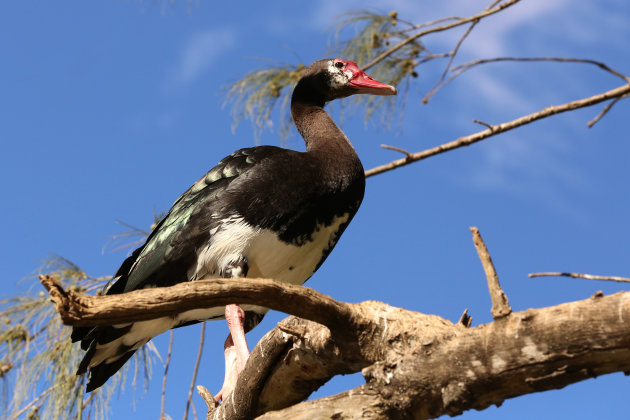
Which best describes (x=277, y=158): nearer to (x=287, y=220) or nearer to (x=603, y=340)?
(x=287, y=220)

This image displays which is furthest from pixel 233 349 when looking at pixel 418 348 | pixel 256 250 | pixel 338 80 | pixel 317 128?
pixel 338 80

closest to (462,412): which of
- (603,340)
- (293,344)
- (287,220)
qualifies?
(603,340)

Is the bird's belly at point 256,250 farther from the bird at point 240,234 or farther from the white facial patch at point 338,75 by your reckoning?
the white facial patch at point 338,75

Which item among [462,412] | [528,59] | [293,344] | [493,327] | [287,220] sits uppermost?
[528,59]

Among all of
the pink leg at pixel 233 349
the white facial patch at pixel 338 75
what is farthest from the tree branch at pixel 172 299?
the white facial patch at pixel 338 75

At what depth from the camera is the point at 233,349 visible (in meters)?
3.48

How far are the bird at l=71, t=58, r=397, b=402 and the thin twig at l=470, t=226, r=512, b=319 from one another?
4.47ft

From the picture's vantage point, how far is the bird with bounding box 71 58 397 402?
11.1 feet

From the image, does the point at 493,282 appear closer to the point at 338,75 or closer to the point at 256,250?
the point at 256,250

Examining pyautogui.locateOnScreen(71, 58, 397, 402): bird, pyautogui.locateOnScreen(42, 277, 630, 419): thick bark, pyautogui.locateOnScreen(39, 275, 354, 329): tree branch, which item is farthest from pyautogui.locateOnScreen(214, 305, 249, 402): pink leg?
pyautogui.locateOnScreen(39, 275, 354, 329): tree branch

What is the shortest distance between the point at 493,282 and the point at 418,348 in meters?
0.33

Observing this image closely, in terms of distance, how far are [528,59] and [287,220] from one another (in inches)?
52.5

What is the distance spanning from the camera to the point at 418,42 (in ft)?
14.6

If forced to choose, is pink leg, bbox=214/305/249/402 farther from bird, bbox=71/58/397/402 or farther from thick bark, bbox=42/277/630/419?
thick bark, bbox=42/277/630/419
